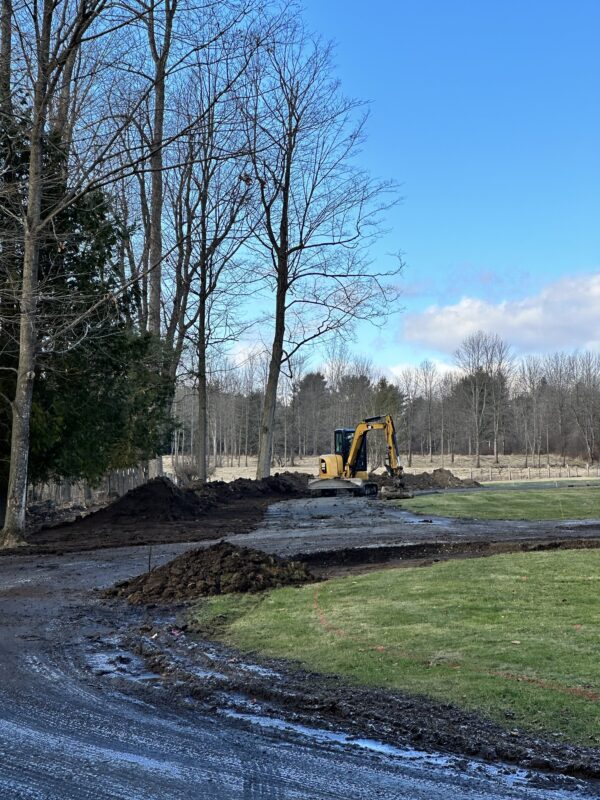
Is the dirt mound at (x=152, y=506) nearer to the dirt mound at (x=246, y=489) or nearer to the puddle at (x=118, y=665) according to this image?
the dirt mound at (x=246, y=489)

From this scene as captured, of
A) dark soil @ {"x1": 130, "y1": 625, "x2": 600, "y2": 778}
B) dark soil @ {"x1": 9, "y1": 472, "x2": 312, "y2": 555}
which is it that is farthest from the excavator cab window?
dark soil @ {"x1": 130, "y1": 625, "x2": 600, "y2": 778}

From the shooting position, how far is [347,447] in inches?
1296

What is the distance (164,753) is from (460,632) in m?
3.42

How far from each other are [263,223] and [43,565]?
2266 cm

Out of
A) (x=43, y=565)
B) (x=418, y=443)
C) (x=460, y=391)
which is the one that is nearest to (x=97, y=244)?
(x=43, y=565)

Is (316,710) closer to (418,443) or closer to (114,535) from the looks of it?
(114,535)

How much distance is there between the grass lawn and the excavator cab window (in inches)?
791

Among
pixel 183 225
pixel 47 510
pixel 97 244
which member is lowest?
pixel 47 510

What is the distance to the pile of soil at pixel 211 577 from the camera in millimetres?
10578

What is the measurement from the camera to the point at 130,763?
15.3ft

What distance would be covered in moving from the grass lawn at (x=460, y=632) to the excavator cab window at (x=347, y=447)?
66.0 ft

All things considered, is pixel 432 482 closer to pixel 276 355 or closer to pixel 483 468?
pixel 276 355

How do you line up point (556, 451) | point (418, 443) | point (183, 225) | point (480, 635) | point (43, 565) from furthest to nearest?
point (418, 443)
point (556, 451)
point (183, 225)
point (43, 565)
point (480, 635)

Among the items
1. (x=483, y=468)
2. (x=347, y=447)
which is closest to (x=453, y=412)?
(x=483, y=468)
